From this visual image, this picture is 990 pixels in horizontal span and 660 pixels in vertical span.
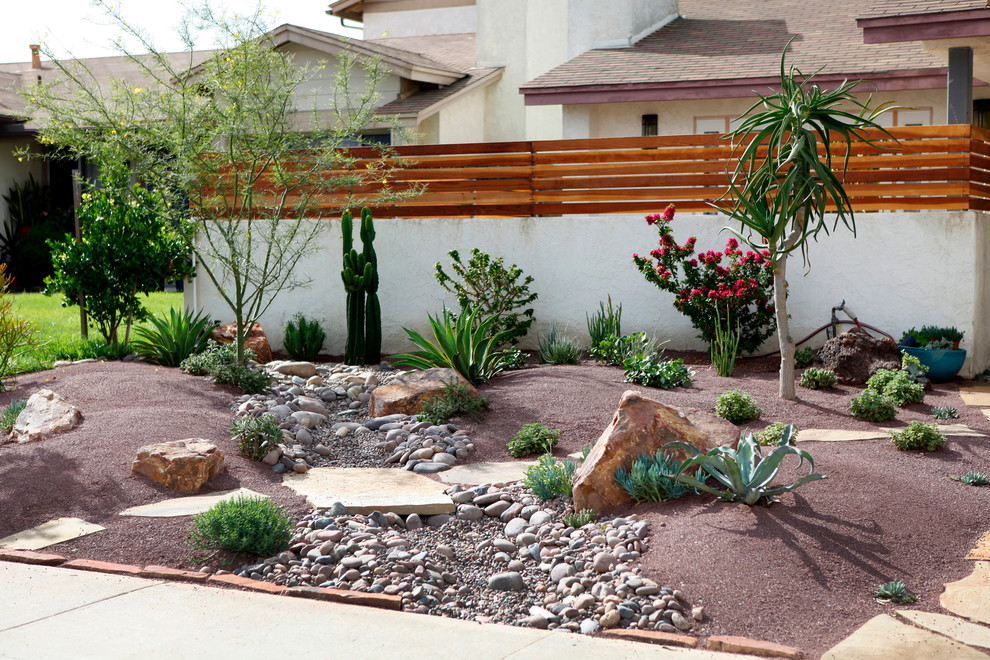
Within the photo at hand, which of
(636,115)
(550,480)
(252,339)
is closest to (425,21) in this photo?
(636,115)

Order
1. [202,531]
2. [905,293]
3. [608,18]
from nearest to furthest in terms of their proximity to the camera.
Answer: [202,531], [905,293], [608,18]

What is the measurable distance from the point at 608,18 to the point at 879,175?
7506 mm

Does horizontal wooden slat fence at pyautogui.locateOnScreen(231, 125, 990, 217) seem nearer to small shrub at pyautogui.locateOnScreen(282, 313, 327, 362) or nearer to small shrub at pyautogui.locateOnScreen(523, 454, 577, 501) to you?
small shrub at pyautogui.locateOnScreen(282, 313, 327, 362)

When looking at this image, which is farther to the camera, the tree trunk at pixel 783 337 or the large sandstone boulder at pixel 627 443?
the tree trunk at pixel 783 337

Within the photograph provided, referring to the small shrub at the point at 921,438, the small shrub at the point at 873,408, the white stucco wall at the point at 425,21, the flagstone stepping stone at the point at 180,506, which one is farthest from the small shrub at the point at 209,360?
the white stucco wall at the point at 425,21

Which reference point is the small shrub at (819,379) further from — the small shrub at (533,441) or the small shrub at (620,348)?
the small shrub at (533,441)

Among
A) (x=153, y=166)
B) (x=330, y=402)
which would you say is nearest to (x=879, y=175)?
(x=330, y=402)

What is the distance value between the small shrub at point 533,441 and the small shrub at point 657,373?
72.4 inches

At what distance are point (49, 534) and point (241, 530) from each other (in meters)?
1.28

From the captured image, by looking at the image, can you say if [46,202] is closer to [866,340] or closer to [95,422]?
[95,422]

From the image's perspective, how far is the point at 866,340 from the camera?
912cm

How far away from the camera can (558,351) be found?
9930mm

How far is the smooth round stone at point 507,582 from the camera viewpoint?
4.81 meters

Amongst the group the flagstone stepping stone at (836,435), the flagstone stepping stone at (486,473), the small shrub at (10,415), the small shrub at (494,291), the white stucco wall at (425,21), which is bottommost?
the flagstone stepping stone at (486,473)
